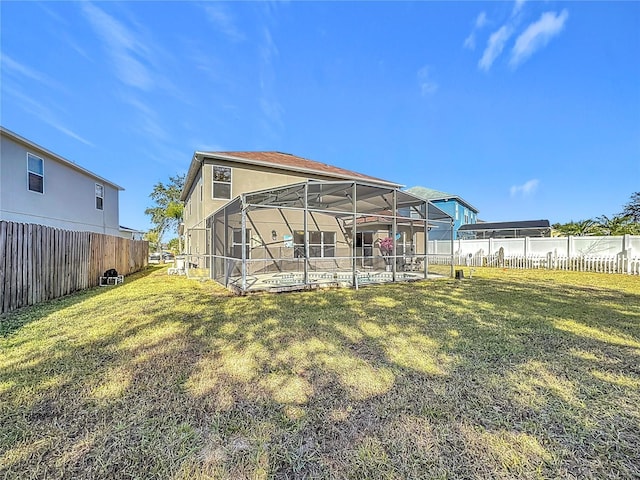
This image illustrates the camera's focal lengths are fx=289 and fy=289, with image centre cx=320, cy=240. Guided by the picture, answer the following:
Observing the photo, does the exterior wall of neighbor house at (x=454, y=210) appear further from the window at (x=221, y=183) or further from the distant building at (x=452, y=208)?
the window at (x=221, y=183)

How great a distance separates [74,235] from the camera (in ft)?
26.8

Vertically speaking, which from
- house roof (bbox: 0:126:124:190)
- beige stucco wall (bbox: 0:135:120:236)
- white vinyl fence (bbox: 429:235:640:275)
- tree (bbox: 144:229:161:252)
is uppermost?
house roof (bbox: 0:126:124:190)

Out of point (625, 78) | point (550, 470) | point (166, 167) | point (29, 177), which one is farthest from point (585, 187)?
point (166, 167)

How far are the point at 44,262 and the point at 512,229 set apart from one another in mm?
29249

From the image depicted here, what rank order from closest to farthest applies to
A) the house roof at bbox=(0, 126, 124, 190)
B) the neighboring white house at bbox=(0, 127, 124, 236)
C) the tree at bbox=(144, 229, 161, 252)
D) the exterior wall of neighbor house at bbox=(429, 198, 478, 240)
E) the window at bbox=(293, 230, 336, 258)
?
1. the house roof at bbox=(0, 126, 124, 190)
2. the neighboring white house at bbox=(0, 127, 124, 236)
3. the window at bbox=(293, 230, 336, 258)
4. the exterior wall of neighbor house at bbox=(429, 198, 478, 240)
5. the tree at bbox=(144, 229, 161, 252)

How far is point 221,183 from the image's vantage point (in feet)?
41.8

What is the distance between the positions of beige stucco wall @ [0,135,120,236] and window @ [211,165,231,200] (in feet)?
22.3

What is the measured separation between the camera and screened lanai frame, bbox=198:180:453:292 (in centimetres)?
942

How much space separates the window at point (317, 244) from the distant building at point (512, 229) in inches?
705

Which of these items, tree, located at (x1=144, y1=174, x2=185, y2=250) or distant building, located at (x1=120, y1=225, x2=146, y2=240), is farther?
tree, located at (x1=144, y1=174, x2=185, y2=250)

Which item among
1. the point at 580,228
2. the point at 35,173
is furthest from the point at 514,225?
the point at 35,173

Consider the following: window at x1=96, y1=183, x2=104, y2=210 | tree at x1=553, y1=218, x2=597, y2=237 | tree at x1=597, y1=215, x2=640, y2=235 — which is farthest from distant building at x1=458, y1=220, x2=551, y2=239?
window at x1=96, y1=183, x2=104, y2=210

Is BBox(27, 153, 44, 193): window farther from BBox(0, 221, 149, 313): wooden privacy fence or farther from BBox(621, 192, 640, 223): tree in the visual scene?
BBox(621, 192, 640, 223): tree

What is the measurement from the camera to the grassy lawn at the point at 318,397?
189cm
